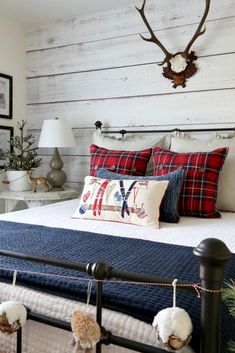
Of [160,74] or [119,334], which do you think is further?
[160,74]

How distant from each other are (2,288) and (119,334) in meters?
0.38

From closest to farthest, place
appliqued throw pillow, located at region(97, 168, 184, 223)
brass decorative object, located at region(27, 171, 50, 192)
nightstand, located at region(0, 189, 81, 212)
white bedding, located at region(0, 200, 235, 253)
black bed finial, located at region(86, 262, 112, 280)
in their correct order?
black bed finial, located at region(86, 262, 112, 280), white bedding, located at region(0, 200, 235, 253), appliqued throw pillow, located at region(97, 168, 184, 223), nightstand, located at region(0, 189, 81, 212), brass decorative object, located at region(27, 171, 50, 192)

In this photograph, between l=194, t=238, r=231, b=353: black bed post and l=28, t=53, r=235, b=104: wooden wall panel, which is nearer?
l=194, t=238, r=231, b=353: black bed post

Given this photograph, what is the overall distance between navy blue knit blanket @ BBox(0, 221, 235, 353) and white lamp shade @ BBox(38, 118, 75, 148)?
117cm

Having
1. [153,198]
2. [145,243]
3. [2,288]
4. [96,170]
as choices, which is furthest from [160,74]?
[2,288]

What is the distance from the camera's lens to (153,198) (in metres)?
1.71

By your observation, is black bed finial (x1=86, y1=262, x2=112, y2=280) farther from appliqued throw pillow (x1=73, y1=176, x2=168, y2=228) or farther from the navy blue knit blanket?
appliqued throw pillow (x1=73, y1=176, x2=168, y2=228)

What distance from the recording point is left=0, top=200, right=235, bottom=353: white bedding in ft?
2.72

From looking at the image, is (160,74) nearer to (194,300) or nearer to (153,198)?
(153,198)

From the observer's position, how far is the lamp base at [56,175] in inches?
110

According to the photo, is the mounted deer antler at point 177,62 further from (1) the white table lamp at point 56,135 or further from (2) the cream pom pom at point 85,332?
(2) the cream pom pom at point 85,332

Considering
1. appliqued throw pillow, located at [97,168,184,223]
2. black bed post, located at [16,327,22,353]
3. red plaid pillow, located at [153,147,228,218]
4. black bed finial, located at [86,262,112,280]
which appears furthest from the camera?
red plaid pillow, located at [153,147,228,218]

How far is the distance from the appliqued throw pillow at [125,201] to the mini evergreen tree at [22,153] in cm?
114

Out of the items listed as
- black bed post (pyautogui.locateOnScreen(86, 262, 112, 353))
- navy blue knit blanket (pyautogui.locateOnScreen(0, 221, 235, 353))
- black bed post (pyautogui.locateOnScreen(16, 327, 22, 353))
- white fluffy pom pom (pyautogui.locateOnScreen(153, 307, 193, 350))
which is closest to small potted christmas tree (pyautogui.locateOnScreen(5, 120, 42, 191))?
Answer: navy blue knit blanket (pyautogui.locateOnScreen(0, 221, 235, 353))
